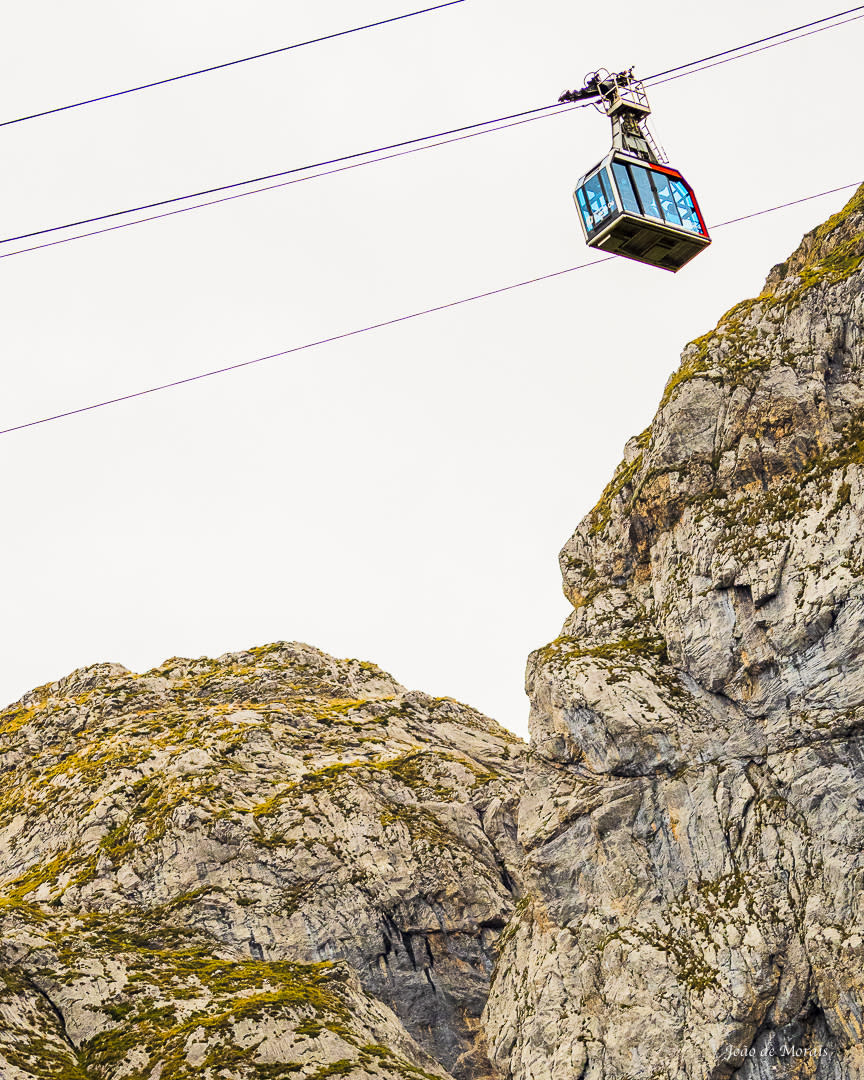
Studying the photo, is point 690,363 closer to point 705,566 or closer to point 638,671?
point 705,566

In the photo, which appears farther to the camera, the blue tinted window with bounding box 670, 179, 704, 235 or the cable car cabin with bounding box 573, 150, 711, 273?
the blue tinted window with bounding box 670, 179, 704, 235

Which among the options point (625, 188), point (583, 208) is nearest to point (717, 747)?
point (583, 208)

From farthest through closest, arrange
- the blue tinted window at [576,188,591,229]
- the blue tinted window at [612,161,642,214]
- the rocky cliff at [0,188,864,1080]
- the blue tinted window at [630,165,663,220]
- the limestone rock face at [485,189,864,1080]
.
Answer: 1. the rocky cliff at [0,188,864,1080]
2. the limestone rock face at [485,189,864,1080]
3. the blue tinted window at [576,188,591,229]
4. the blue tinted window at [630,165,663,220]
5. the blue tinted window at [612,161,642,214]

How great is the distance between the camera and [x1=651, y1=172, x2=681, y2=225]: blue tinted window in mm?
32688

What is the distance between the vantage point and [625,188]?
33.1m

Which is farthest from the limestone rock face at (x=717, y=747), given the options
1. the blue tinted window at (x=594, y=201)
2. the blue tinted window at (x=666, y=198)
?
the blue tinted window at (x=594, y=201)

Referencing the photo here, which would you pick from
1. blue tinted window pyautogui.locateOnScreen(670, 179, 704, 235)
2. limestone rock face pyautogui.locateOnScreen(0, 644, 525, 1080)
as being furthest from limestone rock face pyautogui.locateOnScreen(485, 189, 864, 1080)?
blue tinted window pyautogui.locateOnScreen(670, 179, 704, 235)

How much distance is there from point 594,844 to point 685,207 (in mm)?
46535

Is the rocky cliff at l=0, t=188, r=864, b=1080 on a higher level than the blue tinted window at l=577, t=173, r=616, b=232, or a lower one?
lower

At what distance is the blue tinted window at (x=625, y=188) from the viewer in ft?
106

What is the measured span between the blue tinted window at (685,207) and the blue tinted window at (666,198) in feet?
0.54

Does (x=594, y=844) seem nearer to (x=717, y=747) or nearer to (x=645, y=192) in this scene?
(x=717, y=747)

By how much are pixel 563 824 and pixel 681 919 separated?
10.2m

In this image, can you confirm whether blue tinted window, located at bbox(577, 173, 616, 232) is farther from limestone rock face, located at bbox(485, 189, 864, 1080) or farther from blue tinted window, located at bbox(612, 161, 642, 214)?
limestone rock face, located at bbox(485, 189, 864, 1080)
